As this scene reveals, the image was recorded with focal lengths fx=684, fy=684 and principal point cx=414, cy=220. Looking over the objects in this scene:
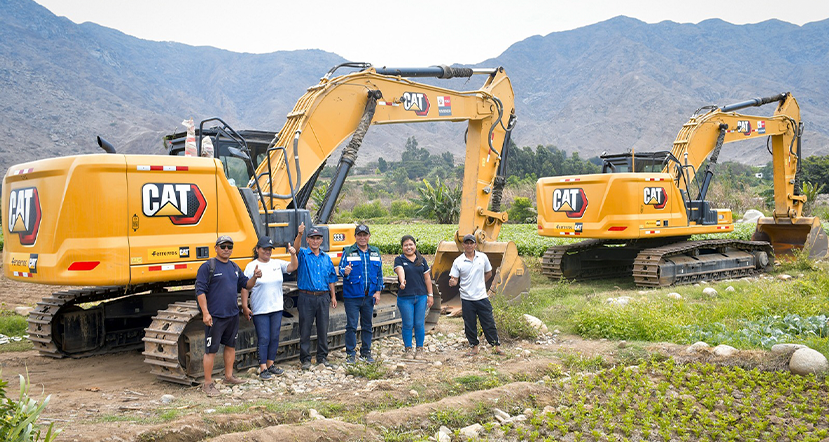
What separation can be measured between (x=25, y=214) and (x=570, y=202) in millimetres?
10260

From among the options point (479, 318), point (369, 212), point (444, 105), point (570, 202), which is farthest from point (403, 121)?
point (369, 212)

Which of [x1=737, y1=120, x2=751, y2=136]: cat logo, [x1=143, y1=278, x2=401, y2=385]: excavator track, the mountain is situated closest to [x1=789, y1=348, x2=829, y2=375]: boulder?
[x1=143, y1=278, x2=401, y2=385]: excavator track

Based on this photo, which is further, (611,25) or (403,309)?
(611,25)

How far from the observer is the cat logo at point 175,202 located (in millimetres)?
7270

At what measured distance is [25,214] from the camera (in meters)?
7.45

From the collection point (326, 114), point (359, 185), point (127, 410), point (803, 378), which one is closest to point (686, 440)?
point (803, 378)

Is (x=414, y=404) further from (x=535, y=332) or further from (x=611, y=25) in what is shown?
(x=611, y=25)

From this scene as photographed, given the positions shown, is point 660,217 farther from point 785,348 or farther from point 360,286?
point 360,286

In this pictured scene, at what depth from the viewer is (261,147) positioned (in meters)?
9.80

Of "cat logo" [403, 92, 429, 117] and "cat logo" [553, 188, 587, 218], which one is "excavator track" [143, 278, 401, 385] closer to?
"cat logo" [403, 92, 429, 117]

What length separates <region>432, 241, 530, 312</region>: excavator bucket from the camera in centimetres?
1135

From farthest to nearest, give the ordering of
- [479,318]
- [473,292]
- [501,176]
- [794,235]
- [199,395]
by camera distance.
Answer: [794,235] → [501,176] → [479,318] → [473,292] → [199,395]

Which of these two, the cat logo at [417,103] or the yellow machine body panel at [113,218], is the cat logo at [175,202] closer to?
the yellow machine body panel at [113,218]

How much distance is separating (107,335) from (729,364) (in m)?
7.85
